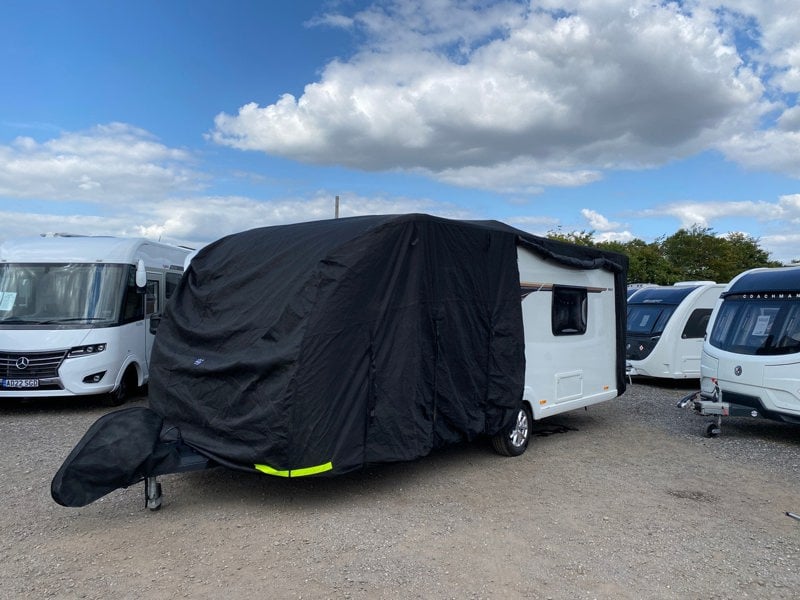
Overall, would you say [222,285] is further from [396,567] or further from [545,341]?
[545,341]

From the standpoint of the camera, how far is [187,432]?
5594mm

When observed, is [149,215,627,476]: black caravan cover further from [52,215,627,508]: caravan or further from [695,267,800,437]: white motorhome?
[695,267,800,437]: white motorhome

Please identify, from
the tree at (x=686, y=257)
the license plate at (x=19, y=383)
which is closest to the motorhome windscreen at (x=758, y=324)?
the license plate at (x=19, y=383)

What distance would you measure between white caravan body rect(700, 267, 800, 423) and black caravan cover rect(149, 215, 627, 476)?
3.52 metres

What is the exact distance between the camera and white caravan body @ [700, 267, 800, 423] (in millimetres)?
7828

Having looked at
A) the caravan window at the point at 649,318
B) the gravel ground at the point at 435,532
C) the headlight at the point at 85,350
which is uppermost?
the caravan window at the point at 649,318

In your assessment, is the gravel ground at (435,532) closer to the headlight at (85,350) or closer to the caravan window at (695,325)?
the headlight at (85,350)

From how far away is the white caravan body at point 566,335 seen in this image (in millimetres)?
7203

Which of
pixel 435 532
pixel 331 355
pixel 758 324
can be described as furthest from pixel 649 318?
pixel 331 355

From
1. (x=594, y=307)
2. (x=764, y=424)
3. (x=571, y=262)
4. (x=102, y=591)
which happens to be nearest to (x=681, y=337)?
(x=764, y=424)

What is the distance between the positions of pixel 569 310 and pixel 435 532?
12.7 feet

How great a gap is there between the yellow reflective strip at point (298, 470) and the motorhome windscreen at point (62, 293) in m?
5.74

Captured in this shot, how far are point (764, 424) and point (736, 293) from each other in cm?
212

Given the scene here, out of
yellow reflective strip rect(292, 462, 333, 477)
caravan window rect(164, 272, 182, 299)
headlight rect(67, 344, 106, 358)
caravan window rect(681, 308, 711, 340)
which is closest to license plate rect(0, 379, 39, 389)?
headlight rect(67, 344, 106, 358)
